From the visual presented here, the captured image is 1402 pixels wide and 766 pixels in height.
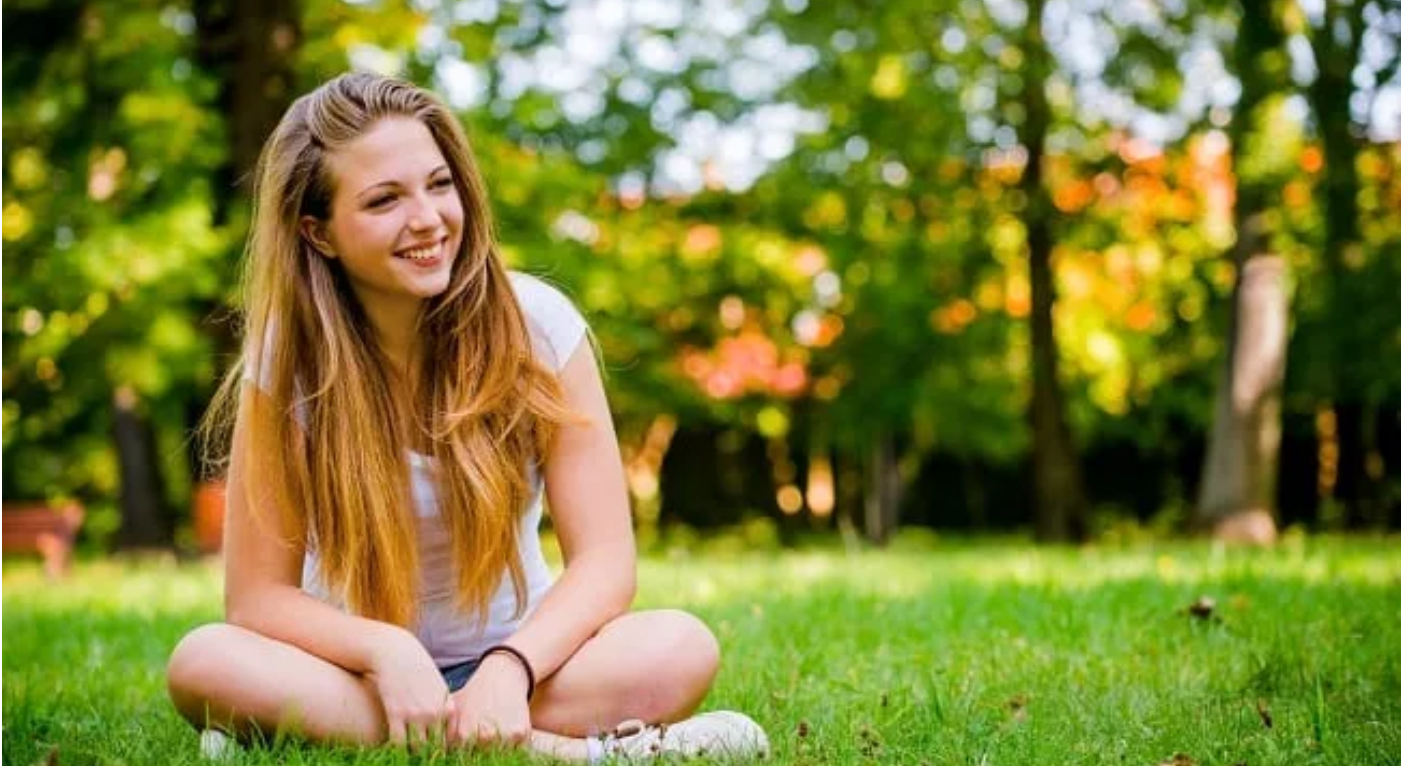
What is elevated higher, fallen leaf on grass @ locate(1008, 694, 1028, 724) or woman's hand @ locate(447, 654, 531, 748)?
woman's hand @ locate(447, 654, 531, 748)

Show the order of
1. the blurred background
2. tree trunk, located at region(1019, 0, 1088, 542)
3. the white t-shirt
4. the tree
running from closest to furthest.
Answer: the white t-shirt → the blurred background → the tree → tree trunk, located at region(1019, 0, 1088, 542)

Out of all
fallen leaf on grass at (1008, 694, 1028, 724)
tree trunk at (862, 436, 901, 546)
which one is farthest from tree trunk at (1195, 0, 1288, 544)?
fallen leaf on grass at (1008, 694, 1028, 724)

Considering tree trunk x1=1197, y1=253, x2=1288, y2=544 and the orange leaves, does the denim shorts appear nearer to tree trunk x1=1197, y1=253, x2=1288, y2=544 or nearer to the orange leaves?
tree trunk x1=1197, y1=253, x2=1288, y2=544

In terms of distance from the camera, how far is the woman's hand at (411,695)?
10.4 ft

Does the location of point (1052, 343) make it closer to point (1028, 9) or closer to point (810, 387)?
point (1028, 9)

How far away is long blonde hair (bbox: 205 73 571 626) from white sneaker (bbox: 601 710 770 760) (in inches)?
20.1

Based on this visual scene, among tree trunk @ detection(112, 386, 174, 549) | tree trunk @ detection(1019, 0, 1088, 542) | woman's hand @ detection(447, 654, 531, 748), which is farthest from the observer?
tree trunk @ detection(112, 386, 174, 549)

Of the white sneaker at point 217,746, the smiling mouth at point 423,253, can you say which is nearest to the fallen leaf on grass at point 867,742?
the white sneaker at point 217,746

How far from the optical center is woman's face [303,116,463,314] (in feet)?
11.3

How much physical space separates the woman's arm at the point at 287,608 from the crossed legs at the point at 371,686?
60 mm

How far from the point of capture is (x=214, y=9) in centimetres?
1145

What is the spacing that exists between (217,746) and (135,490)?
12.4 metres

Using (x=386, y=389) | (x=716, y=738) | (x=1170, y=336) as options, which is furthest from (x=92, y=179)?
(x=1170, y=336)

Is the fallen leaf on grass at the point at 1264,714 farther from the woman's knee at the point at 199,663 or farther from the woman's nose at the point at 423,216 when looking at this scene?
the woman's knee at the point at 199,663
